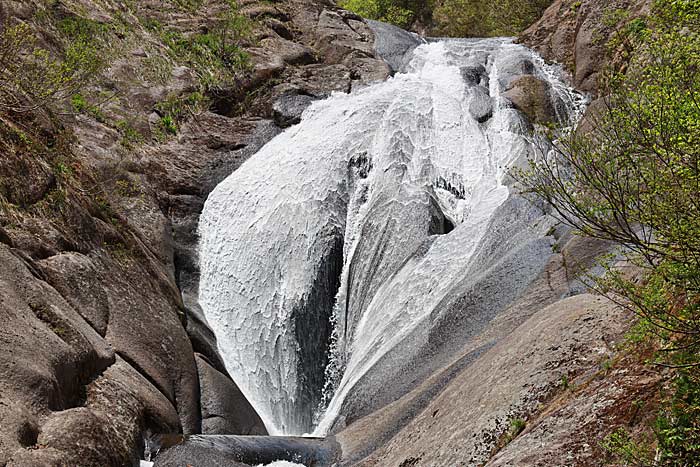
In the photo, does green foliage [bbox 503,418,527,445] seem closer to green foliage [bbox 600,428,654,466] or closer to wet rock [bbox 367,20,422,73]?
green foliage [bbox 600,428,654,466]

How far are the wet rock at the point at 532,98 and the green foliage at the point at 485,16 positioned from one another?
9.64 meters

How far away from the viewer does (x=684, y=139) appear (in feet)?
15.7

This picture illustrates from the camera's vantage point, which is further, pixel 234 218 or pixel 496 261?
pixel 234 218

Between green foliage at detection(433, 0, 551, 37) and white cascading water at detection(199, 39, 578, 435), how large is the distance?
385 inches

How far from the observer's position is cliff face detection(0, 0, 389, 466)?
26.7 ft

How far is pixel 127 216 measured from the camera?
15828 mm

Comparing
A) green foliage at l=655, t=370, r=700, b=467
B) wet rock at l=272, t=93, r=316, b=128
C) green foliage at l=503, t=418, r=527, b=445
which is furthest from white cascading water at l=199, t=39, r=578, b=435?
green foliage at l=655, t=370, r=700, b=467

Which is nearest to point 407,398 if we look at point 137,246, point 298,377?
point 298,377

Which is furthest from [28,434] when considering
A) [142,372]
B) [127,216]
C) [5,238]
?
[127,216]

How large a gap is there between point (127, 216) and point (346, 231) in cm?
560

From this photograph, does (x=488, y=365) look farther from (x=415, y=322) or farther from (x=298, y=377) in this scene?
(x=298, y=377)

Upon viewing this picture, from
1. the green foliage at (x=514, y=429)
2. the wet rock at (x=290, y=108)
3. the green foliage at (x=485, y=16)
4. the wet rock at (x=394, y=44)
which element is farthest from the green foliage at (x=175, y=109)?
the green foliage at (x=514, y=429)

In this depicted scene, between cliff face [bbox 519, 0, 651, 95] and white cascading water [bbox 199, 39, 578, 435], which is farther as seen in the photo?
cliff face [bbox 519, 0, 651, 95]

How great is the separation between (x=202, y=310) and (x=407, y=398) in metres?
7.98
